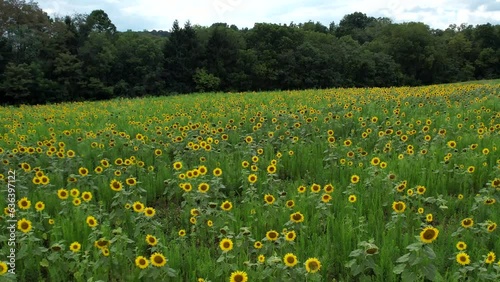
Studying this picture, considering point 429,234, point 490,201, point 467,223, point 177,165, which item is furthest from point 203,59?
point 429,234

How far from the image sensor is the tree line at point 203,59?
3788 centimetres

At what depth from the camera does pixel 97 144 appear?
6992 mm

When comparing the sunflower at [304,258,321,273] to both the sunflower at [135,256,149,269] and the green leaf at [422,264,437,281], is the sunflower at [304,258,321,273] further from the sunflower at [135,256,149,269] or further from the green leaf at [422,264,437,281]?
the sunflower at [135,256,149,269]

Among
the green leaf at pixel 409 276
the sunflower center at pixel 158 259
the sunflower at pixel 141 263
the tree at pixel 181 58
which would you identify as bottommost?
the green leaf at pixel 409 276

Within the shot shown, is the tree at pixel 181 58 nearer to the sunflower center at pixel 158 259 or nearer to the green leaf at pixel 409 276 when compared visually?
the sunflower center at pixel 158 259

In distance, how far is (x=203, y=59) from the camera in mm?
46781

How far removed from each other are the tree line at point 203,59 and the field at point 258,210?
32929 millimetres

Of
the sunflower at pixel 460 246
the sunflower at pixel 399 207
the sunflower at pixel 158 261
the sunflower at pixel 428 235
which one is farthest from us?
the sunflower at pixel 399 207

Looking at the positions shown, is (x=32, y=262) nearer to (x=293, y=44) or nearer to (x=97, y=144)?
(x=97, y=144)

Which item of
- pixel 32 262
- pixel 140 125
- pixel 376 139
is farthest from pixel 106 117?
pixel 32 262

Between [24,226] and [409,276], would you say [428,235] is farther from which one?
[24,226]

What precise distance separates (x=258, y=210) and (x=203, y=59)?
43864 mm

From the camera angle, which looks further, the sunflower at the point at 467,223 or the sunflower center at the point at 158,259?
the sunflower at the point at 467,223

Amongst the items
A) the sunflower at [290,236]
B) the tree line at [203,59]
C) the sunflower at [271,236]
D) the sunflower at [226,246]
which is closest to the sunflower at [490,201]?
the sunflower at [290,236]
